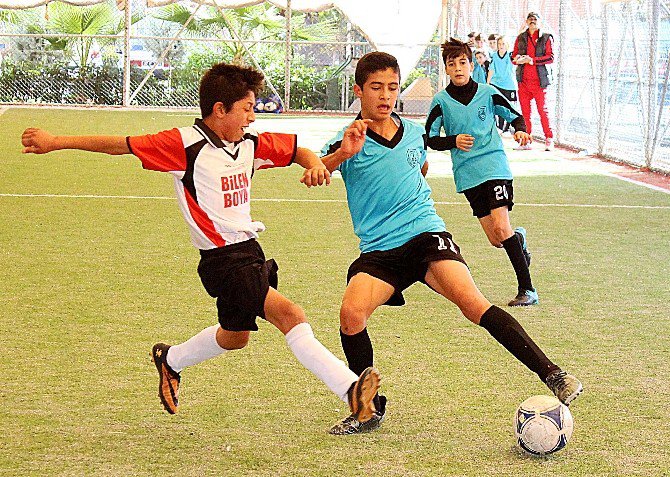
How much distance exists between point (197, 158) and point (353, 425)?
1.23 meters

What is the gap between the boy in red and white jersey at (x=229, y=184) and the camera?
439 centimetres

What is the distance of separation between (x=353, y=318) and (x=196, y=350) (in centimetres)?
68

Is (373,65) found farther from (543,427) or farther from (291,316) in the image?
(543,427)

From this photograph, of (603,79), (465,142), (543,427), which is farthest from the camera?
(603,79)

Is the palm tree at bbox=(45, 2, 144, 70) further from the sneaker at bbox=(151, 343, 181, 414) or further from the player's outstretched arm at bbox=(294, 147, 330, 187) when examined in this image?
the player's outstretched arm at bbox=(294, 147, 330, 187)

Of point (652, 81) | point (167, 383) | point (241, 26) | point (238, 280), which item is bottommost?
point (167, 383)

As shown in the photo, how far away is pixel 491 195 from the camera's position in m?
7.13

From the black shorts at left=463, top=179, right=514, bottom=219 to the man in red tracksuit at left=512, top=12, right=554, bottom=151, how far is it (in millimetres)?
12064

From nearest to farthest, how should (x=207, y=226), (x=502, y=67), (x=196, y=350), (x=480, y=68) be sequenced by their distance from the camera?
(x=207, y=226), (x=196, y=350), (x=502, y=67), (x=480, y=68)

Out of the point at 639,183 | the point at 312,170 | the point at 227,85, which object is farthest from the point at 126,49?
the point at 312,170

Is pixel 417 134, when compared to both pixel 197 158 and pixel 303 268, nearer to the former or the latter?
pixel 197 158

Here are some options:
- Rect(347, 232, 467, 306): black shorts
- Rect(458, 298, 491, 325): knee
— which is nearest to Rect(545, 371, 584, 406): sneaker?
Rect(458, 298, 491, 325): knee

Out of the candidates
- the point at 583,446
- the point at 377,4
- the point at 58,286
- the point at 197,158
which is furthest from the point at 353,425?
the point at 377,4

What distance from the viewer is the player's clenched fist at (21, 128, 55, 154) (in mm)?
4340
